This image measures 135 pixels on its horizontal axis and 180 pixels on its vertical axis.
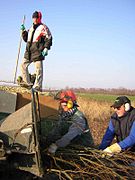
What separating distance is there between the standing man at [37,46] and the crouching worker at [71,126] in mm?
2556

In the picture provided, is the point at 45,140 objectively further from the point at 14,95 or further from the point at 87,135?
the point at 14,95

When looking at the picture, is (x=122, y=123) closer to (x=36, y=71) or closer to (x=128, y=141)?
(x=128, y=141)

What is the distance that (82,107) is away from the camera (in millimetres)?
18656

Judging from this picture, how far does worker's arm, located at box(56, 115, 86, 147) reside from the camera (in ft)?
14.8

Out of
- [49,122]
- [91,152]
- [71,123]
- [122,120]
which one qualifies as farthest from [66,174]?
[122,120]

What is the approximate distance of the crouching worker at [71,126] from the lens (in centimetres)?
470

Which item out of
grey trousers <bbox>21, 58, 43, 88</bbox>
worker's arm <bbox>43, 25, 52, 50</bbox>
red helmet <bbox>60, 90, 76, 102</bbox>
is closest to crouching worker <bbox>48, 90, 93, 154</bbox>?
red helmet <bbox>60, 90, 76, 102</bbox>

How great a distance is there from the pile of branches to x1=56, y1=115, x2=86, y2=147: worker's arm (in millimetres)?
108

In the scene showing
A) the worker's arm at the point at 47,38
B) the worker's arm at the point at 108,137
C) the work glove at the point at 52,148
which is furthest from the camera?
the worker's arm at the point at 47,38

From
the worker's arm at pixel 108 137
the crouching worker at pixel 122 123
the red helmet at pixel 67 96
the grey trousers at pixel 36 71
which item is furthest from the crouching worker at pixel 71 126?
the grey trousers at pixel 36 71

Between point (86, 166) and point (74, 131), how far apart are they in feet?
1.74

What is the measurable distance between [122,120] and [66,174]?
7.00ft

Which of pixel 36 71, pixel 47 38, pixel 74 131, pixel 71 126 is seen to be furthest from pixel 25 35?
pixel 74 131

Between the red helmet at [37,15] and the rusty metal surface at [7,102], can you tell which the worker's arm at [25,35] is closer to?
the red helmet at [37,15]
